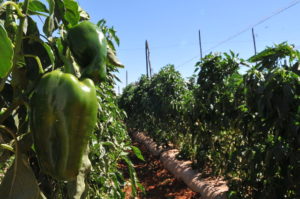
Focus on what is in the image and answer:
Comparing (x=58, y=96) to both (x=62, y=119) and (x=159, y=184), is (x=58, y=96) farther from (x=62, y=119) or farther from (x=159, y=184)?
(x=159, y=184)

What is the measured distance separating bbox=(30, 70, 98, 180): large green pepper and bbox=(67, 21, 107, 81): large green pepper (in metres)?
0.04

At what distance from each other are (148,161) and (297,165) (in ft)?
17.6

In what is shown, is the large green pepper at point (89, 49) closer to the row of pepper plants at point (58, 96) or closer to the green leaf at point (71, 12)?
the row of pepper plants at point (58, 96)

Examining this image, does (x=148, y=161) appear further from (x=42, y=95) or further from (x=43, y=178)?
(x=42, y=95)

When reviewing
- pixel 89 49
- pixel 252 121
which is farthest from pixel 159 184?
pixel 89 49

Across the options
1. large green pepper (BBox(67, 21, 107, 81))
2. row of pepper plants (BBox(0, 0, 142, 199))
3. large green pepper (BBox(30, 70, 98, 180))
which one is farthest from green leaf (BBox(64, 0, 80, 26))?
large green pepper (BBox(30, 70, 98, 180))

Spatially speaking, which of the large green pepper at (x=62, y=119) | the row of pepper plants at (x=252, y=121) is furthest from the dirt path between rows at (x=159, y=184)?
the large green pepper at (x=62, y=119)

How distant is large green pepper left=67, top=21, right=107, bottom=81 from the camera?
65 centimetres

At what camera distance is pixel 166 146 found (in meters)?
7.33

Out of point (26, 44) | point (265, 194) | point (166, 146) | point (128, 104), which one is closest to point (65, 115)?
point (26, 44)

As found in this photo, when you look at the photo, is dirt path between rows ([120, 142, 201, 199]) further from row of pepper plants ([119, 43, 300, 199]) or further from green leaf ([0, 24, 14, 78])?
green leaf ([0, 24, 14, 78])

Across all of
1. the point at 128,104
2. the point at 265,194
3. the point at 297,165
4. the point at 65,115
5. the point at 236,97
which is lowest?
the point at 265,194

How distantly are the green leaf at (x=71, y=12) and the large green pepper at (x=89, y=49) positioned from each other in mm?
153

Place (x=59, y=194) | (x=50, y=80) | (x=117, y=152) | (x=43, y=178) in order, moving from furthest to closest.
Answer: (x=117, y=152), (x=59, y=194), (x=43, y=178), (x=50, y=80)
